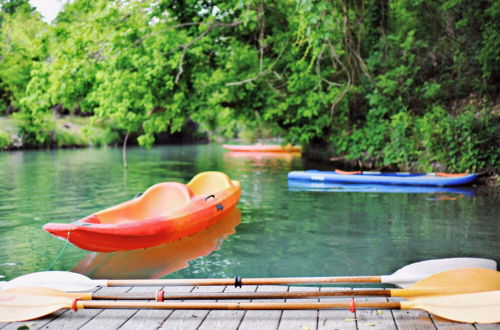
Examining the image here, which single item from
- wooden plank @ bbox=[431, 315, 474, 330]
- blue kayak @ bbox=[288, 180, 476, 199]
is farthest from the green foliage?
wooden plank @ bbox=[431, 315, 474, 330]

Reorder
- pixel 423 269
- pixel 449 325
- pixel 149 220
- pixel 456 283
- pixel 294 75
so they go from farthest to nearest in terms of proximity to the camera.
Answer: pixel 294 75, pixel 149 220, pixel 423 269, pixel 456 283, pixel 449 325

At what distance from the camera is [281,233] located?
726cm

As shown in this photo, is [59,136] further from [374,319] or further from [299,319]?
[374,319]

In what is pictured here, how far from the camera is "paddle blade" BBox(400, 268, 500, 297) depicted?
3473mm

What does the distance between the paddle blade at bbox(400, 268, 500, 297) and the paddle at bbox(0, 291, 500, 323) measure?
13 cm

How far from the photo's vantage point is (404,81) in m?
15.4

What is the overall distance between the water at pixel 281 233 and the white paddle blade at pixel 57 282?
134 centimetres

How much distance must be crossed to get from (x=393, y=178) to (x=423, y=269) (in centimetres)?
825

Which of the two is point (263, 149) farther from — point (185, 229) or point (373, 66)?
point (185, 229)

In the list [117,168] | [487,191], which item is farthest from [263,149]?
[487,191]

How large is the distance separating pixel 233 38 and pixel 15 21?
2246cm

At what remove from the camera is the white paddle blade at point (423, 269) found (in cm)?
391

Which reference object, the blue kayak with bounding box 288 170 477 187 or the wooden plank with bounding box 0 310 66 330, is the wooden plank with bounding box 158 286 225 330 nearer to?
the wooden plank with bounding box 0 310 66 330

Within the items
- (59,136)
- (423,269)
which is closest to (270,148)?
(59,136)
